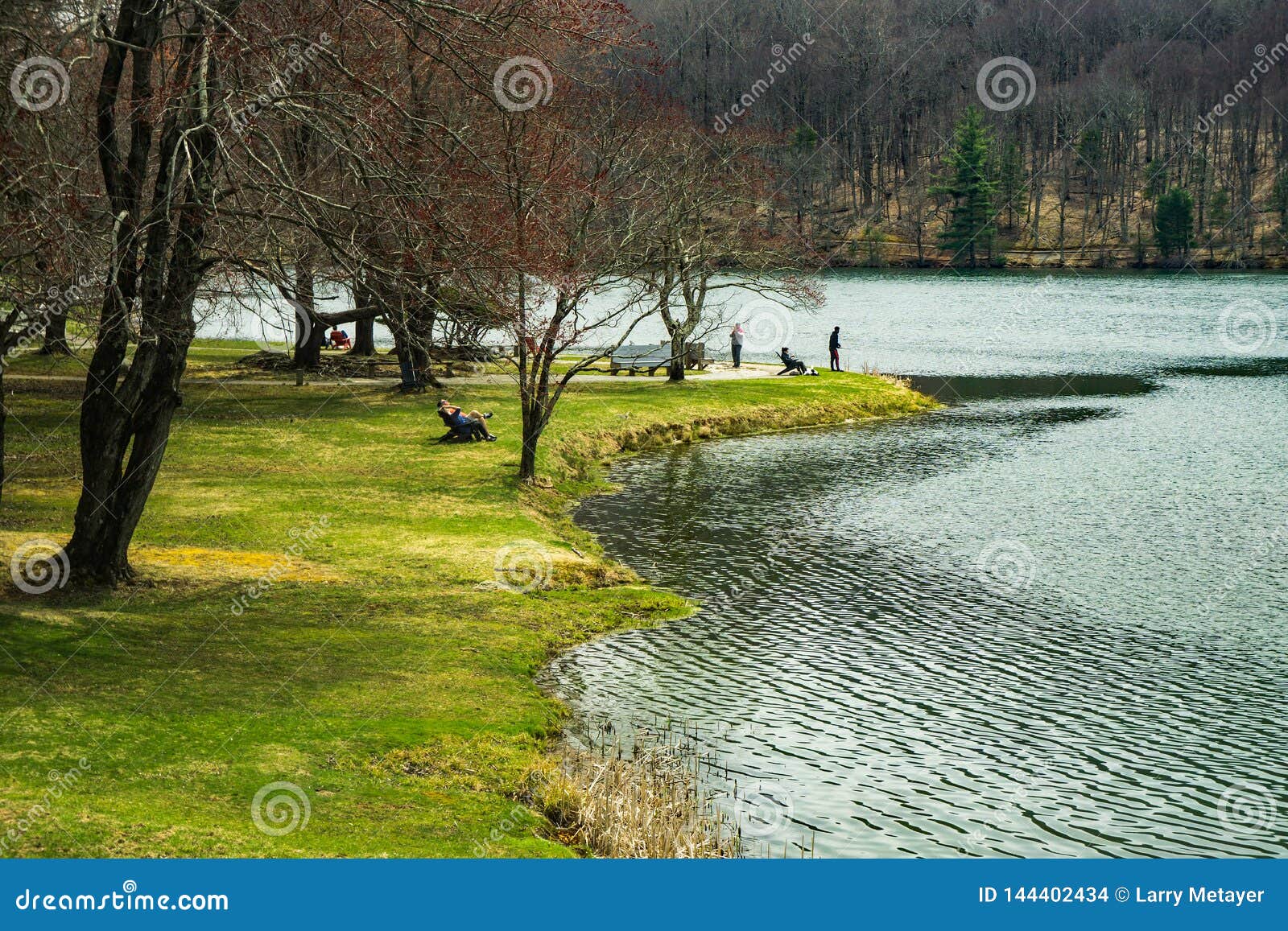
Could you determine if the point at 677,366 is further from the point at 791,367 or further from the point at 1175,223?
the point at 1175,223

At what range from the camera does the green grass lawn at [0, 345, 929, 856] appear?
11.3 meters

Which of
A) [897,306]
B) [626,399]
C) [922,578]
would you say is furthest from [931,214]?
[922,578]

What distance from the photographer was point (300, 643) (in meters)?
16.8

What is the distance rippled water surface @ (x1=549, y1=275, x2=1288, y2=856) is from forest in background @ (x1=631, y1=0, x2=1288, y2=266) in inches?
3948

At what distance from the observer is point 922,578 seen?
77.4 feet

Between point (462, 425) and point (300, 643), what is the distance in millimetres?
15832

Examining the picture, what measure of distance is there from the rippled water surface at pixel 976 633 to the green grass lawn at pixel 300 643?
1813mm

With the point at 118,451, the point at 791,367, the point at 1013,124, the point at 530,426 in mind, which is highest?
the point at 1013,124

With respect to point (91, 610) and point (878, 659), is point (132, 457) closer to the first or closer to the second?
point (91, 610)

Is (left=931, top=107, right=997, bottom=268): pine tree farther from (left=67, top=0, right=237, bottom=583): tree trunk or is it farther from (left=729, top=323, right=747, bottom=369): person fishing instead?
(left=67, top=0, right=237, bottom=583): tree trunk

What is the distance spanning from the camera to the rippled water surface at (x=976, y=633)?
13773 mm

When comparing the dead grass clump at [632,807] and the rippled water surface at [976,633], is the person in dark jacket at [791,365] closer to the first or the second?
the rippled water surface at [976,633]

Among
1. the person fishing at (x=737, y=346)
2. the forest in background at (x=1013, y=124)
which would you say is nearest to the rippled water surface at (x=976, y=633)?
the person fishing at (x=737, y=346)

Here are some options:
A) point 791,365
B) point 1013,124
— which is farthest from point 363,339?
point 1013,124
